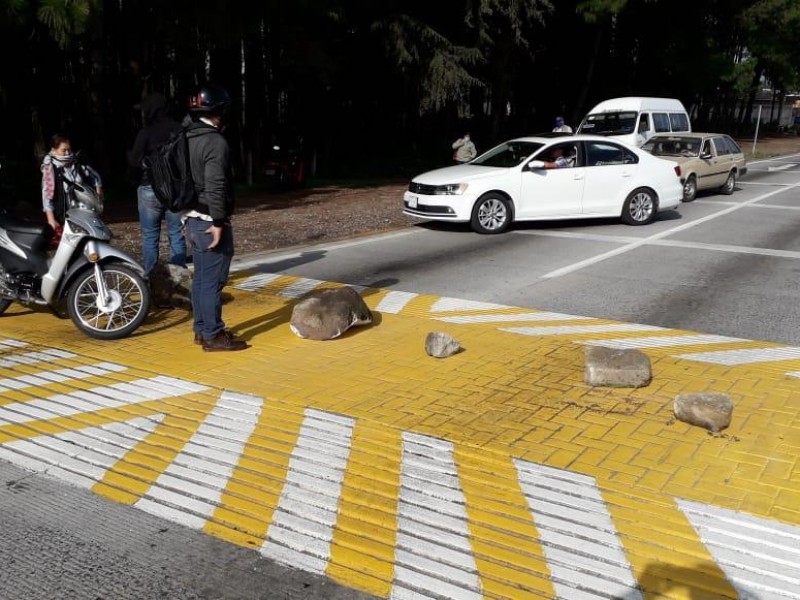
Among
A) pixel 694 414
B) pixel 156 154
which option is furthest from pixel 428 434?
pixel 156 154

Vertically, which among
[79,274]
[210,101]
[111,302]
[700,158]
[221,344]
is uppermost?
[210,101]

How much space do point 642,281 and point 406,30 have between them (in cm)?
1682

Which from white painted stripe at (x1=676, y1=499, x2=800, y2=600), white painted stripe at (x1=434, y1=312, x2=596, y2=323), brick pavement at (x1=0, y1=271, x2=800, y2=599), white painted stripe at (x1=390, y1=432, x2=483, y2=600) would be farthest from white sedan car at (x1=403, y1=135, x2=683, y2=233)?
white painted stripe at (x1=676, y1=499, x2=800, y2=600)

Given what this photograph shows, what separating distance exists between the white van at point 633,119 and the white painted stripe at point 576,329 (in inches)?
541

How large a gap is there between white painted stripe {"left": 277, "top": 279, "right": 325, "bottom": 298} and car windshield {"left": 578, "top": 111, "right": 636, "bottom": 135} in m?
13.6

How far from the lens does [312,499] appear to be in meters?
3.92

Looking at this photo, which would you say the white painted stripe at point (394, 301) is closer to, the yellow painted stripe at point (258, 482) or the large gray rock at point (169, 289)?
the large gray rock at point (169, 289)

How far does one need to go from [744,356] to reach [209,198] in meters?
4.38

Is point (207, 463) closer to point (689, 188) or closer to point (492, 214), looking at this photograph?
point (492, 214)

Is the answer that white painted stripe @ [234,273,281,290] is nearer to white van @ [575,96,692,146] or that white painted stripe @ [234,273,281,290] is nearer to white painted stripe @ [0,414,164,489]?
white painted stripe @ [0,414,164,489]

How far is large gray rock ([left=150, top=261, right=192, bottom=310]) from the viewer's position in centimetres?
769

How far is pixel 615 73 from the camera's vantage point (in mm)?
40500

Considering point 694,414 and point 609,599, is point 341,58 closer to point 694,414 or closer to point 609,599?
point 694,414

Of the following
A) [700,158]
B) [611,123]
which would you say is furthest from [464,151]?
[700,158]
